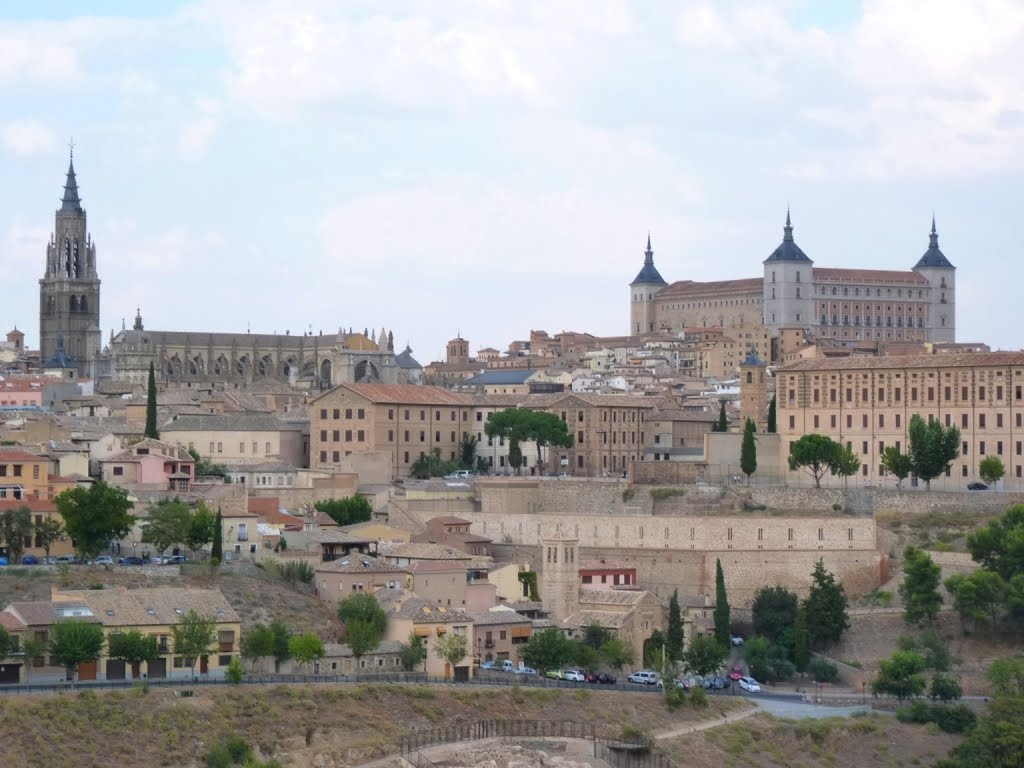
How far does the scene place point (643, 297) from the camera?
187 metres

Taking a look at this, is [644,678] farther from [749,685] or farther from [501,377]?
[501,377]

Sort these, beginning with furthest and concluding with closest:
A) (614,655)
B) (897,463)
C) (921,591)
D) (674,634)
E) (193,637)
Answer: (897,463) < (921,591) < (674,634) < (614,655) < (193,637)

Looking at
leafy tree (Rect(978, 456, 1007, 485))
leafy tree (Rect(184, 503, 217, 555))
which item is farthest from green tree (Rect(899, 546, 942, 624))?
leafy tree (Rect(184, 503, 217, 555))

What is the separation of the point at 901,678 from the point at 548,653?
32.7 feet

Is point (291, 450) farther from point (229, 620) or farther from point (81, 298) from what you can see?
point (81, 298)

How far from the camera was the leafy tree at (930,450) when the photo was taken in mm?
85188

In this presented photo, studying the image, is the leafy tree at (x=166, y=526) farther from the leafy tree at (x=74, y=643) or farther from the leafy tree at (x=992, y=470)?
the leafy tree at (x=992, y=470)

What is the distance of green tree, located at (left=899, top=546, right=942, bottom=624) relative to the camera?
73.8 m

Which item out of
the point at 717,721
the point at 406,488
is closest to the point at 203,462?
the point at 406,488

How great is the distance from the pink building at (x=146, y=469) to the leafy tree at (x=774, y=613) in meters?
19.5

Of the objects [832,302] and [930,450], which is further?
[832,302]

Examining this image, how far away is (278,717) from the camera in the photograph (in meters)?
58.3

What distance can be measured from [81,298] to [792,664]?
10254 cm

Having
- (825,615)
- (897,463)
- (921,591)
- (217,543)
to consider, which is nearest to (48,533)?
(217,543)
